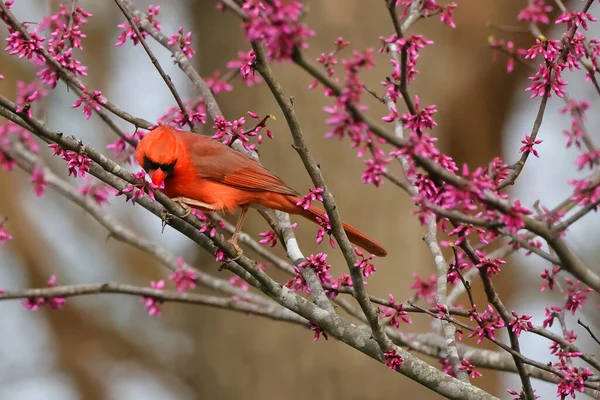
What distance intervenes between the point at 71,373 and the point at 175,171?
18.4 ft

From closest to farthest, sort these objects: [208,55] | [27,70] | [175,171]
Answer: [175,171], [208,55], [27,70]

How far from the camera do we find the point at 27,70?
786cm

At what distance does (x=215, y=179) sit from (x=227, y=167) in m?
0.10

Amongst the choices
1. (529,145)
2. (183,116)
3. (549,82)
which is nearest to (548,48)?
(549,82)

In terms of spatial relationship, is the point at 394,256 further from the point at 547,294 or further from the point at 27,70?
the point at 27,70

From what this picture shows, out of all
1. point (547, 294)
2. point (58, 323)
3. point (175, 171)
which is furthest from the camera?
point (58, 323)

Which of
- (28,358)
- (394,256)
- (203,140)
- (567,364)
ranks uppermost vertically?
(394,256)

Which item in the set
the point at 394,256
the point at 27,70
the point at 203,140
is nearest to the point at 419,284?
the point at 203,140

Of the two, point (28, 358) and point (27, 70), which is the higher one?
point (27, 70)

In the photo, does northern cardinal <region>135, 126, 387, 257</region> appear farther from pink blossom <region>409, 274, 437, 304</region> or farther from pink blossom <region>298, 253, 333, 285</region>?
pink blossom <region>298, 253, 333, 285</region>

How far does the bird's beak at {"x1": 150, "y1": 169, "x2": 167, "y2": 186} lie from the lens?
11.3ft

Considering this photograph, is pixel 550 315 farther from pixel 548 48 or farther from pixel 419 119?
pixel 419 119

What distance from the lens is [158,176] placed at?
3.45 metres

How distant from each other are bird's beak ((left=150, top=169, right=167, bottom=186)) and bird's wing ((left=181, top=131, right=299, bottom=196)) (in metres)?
0.26
